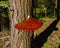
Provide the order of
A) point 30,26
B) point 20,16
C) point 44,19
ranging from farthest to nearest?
point 44,19 → point 20,16 → point 30,26

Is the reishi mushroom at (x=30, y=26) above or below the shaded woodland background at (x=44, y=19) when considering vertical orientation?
above

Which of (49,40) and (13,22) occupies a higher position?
(13,22)

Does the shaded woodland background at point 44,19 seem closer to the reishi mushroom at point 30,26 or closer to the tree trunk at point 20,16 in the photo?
the tree trunk at point 20,16

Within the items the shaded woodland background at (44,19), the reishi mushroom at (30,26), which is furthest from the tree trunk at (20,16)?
the reishi mushroom at (30,26)

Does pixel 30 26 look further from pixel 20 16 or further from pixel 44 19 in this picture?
pixel 44 19

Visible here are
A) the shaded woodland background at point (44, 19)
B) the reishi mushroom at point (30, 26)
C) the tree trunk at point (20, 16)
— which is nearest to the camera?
the reishi mushroom at point (30, 26)

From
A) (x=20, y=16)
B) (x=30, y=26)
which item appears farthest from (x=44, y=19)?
(x=30, y=26)

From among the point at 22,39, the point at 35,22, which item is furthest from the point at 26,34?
the point at 35,22

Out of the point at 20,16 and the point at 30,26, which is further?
the point at 20,16

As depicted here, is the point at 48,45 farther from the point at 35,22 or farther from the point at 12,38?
the point at 35,22
